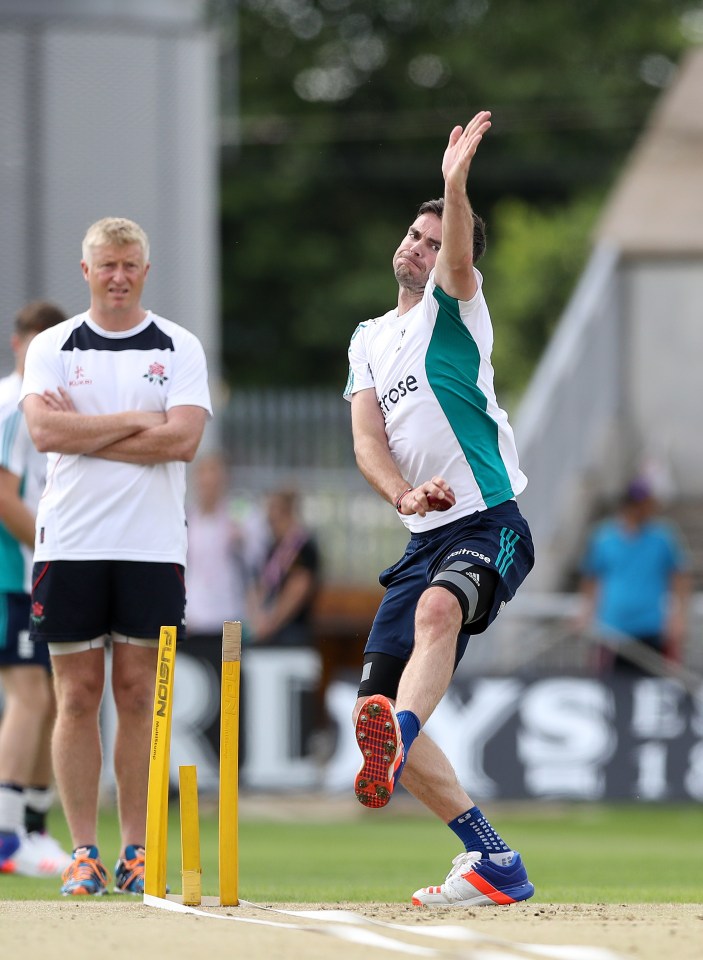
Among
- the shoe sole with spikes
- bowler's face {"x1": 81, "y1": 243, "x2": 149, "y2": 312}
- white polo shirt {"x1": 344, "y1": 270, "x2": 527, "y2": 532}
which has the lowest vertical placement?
the shoe sole with spikes

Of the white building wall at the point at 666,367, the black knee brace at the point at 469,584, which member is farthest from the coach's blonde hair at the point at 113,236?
the white building wall at the point at 666,367

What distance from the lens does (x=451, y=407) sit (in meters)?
6.99

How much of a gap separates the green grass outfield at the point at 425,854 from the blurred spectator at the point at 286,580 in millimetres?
1567

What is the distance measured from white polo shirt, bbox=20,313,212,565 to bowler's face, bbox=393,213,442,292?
1.11 m

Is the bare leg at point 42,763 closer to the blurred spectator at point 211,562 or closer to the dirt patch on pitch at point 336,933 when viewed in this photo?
the dirt patch on pitch at point 336,933

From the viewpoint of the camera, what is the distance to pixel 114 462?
7.64m

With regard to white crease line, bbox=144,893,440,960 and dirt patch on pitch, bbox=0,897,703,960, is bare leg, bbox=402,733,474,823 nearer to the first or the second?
dirt patch on pitch, bbox=0,897,703,960

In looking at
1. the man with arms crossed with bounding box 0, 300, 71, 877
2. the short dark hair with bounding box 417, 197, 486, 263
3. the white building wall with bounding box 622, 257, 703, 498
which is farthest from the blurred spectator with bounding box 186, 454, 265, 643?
the white building wall with bounding box 622, 257, 703, 498

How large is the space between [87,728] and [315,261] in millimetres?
38247

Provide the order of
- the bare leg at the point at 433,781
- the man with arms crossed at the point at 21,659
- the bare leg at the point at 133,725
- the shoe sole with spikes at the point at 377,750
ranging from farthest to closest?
the man with arms crossed at the point at 21,659, the bare leg at the point at 133,725, the bare leg at the point at 433,781, the shoe sole with spikes at the point at 377,750

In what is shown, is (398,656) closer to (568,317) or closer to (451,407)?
(451,407)

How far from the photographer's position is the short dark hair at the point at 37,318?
30.5 ft

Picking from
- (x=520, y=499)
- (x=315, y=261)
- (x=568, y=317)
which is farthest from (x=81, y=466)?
(x=315, y=261)

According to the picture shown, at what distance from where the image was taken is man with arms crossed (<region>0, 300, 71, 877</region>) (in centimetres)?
912
